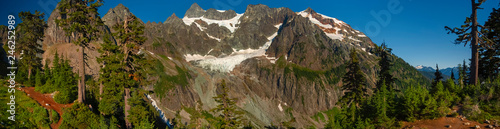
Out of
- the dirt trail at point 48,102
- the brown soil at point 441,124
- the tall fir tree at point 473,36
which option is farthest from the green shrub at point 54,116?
the tall fir tree at point 473,36

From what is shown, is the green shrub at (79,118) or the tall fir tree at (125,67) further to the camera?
the tall fir tree at (125,67)

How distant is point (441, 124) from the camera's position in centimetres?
1554

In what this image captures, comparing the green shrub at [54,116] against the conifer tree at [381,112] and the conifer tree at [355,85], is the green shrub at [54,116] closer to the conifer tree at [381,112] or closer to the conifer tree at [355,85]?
the conifer tree at [381,112]

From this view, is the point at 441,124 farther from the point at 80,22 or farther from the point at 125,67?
the point at 80,22

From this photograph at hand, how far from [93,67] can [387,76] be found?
175244mm

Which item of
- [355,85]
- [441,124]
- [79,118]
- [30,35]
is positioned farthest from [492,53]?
[30,35]

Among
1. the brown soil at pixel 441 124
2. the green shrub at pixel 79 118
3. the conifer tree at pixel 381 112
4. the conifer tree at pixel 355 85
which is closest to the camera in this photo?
the brown soil at pixel 441 124

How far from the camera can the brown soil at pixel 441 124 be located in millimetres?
14809

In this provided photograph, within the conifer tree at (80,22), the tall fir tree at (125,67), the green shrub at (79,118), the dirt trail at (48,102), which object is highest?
the conifer tree at (80,22)

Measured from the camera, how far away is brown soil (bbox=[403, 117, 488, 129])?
14.8m

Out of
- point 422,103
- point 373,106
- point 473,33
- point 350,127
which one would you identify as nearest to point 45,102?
point 350,127

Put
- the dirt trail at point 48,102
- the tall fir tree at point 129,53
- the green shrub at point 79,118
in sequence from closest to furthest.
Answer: the green shrub at point 79,118
the dirt trail at point 48,102
the tall fir tree at point 129,53

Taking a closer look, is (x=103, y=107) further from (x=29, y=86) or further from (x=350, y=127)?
(x=350, y=127)

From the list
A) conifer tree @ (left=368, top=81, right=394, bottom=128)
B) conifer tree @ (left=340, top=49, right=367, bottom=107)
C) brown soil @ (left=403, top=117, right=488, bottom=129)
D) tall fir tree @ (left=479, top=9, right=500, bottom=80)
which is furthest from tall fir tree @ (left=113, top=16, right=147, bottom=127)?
tall fir tree @ (left=479, top=9, right=500, bottom=80)
